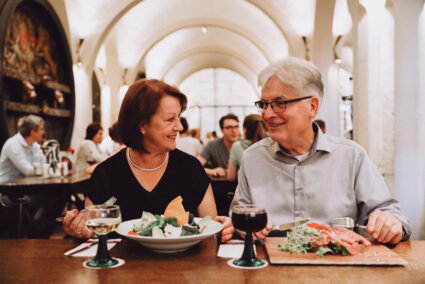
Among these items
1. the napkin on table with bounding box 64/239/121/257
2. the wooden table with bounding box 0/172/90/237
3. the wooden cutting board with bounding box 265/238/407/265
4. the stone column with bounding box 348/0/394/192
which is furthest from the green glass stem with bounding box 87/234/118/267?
the stone column with bounding box 348/0/394/192

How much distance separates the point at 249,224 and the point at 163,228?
1.15 feet

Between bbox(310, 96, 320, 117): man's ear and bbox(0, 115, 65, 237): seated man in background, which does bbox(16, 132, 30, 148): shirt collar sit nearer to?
bbox(0, 115, 65, 237): seated man in background

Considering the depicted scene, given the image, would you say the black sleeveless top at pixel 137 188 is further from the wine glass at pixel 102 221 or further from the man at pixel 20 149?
the man at pixel 20 149

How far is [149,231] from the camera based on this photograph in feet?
4.70

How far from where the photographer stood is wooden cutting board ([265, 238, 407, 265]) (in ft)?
4.19

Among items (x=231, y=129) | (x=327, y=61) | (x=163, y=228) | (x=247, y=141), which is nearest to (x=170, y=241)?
(x=163, y=228)

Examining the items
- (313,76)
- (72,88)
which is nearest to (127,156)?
(313,76)

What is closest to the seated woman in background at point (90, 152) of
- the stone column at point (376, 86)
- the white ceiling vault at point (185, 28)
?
the white ceiling vault at point (185, 28)

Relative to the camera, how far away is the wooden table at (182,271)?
46.0 inches

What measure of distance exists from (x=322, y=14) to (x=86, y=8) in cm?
440

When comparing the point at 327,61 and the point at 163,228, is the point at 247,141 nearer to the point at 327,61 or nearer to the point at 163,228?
the point at 163,228

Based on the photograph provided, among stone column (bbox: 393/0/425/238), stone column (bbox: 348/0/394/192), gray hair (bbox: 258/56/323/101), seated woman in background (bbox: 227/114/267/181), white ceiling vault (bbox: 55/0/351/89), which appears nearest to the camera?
gray hair (bbox: 258/56/323/101)

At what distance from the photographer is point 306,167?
185 cm

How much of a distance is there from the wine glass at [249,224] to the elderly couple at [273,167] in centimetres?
34
